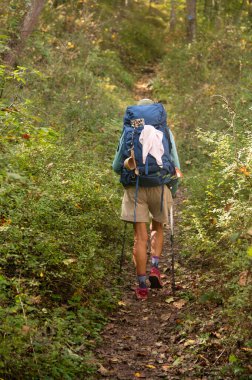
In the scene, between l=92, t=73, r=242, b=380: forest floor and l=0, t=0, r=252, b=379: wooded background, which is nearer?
l=0, t=0, r=252, b=379: wooded background

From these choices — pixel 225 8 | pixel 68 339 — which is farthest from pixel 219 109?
pixel 225 8

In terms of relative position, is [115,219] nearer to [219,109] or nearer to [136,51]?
[219,109]

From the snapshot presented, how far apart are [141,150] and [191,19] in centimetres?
1630

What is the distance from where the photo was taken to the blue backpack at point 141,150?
20.6 feet

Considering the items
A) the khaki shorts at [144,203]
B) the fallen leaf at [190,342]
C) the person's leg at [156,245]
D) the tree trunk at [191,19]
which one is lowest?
the fallen leaf at [190,342]

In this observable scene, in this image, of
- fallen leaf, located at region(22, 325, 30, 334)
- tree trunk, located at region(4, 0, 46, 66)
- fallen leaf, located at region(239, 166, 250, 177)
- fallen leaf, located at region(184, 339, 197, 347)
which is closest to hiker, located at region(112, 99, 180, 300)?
fallen leaf, located at region(239, 166, 250, 177)

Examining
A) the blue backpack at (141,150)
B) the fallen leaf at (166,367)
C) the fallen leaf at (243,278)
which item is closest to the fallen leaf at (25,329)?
the fallen leaf at (166,367)

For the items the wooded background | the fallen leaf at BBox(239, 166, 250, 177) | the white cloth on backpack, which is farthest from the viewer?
the white cloth on backpack

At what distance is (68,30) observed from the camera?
1739 cm

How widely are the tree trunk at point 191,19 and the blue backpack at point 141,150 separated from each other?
15636 millimetres

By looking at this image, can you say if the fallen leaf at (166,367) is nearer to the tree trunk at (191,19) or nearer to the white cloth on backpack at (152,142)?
the white cloth on backpack at (152,142)

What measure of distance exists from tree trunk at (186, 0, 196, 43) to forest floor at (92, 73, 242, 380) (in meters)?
15.9

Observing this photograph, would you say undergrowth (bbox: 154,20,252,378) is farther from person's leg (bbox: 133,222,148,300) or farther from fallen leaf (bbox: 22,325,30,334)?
fallen leaf (bbox: 22,325,30,334)

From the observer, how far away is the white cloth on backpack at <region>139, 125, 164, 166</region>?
20.4ft
